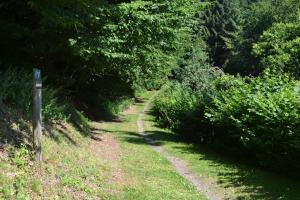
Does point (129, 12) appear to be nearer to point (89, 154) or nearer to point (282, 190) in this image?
point (89, 154)

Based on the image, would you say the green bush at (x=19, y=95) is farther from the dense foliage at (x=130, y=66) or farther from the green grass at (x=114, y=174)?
the green grass at (x=114, y=174)

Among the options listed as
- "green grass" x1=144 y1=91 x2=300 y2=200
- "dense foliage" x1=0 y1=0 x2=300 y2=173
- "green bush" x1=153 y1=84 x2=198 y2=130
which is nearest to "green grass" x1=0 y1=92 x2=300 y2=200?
"green grass" x1=144 y1=91 x2=300 y2=200

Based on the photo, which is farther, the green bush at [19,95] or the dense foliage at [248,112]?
the dense foliage at [248,112]

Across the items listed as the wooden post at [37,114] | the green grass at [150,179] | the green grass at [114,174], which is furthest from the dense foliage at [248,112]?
the wooden post at [37,114]

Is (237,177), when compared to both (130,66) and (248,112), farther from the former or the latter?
(130,66)

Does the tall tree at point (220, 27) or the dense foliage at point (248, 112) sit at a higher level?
the tall tree at point (220, 27)

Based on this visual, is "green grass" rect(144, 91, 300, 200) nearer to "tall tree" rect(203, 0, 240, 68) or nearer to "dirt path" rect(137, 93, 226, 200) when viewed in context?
"dirt path" rect(137, 93, 226, 200)

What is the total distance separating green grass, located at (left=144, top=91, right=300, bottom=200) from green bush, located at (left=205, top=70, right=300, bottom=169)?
589mm

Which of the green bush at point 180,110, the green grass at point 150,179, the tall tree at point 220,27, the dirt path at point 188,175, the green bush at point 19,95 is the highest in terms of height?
the tall tree at point 220,27

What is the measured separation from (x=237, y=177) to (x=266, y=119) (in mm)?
1786

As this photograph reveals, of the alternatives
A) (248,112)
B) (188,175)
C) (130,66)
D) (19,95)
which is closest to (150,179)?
(188,175)

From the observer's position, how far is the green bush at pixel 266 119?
11734mm

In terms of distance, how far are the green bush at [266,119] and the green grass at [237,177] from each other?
59 cm

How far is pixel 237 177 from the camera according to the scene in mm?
12000
